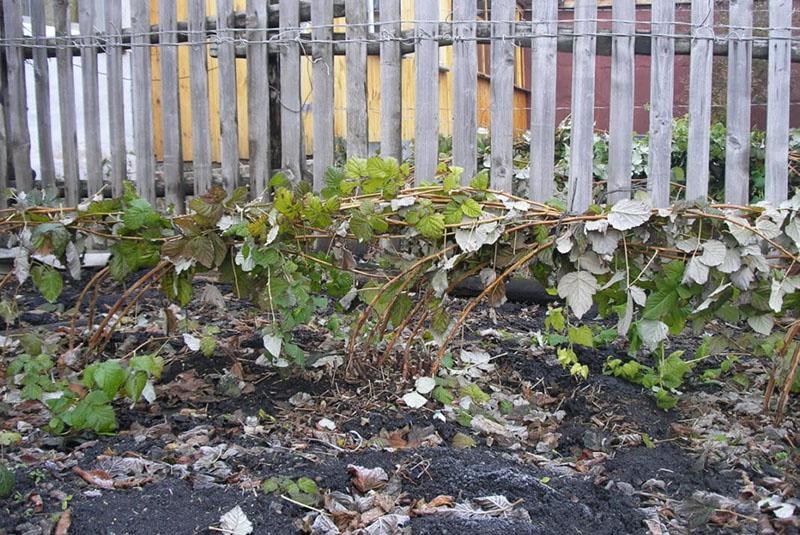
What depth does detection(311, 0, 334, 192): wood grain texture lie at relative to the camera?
4277mm

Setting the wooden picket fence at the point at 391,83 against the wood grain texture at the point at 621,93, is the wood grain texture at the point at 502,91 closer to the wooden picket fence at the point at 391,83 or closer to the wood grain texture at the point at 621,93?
the wooden picket fence at the point at 391,83

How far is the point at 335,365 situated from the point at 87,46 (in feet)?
8.53

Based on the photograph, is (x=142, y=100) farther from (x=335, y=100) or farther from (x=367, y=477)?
(x=335, y=100)

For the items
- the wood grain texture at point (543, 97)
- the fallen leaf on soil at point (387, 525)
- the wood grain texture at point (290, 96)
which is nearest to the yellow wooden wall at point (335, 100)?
the wood grain texture at point (290, 96)

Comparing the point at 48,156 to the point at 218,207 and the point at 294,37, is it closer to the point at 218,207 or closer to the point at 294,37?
the point at 294,37

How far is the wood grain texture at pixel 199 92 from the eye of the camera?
4531mm

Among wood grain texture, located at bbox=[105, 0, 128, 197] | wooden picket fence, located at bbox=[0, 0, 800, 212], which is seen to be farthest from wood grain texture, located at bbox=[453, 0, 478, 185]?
wood grain texture, located at bbox=[105, 0, 128, 197]

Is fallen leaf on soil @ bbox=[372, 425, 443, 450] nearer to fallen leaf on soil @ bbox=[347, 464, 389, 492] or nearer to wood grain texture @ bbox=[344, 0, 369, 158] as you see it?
fallen leaf on soil @ bbox=[347, 464, 389, 492]

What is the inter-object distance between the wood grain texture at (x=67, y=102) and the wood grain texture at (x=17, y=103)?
234mm

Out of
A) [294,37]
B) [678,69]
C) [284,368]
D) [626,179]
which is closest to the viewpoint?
[284,368]

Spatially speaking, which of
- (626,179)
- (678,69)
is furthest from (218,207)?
(678,69)

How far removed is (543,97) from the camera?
3.94 meters

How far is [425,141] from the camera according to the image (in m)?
4.12

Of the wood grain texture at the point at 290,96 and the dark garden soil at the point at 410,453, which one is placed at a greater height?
the wood grain texture at the point at 290,96
